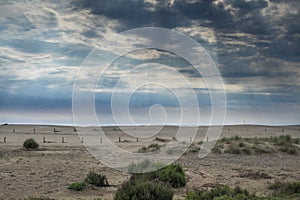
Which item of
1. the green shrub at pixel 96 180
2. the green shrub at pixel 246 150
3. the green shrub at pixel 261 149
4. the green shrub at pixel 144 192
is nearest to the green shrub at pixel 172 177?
the green shrub at pixel 96 180

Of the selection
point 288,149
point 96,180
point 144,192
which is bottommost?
point 288,149

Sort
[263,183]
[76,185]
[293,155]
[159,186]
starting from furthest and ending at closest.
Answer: [293,155] < [263,183] < [76,185] < [159,186]

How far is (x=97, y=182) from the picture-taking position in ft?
49.5

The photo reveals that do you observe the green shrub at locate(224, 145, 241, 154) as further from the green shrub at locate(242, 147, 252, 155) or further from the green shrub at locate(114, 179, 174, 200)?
the green shrub at locate(114, 179, 174, 200)

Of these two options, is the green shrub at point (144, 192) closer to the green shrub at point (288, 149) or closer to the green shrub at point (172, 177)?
the green shrub at point (172, 177)

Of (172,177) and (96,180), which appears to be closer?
(96,180)

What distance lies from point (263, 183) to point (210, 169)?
201 inches

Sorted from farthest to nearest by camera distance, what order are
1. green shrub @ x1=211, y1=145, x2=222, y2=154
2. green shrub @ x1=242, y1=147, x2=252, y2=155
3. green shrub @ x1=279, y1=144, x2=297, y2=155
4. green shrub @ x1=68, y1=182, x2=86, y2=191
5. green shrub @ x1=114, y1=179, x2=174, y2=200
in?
green shrub @ x1=211, y1=145, x2=222, y2=154
green shrub @ x1=279, y1=144, x2=297, y2=155
green shrub @ x1=242, y1=147, x2=252, y2=155
green shrub @ x1=68, y1=182, x2=86, y2=191
green shrub @ x1=114, y1=179, x2=174, y2=200

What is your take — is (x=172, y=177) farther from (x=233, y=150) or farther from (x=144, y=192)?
(x=233, y=150)

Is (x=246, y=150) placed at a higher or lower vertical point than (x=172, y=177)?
lower

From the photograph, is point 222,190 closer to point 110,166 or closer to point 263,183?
point 263,183

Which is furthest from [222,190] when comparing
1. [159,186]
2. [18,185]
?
[18,185]

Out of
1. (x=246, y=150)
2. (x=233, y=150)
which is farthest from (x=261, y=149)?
(x=233, y=150)

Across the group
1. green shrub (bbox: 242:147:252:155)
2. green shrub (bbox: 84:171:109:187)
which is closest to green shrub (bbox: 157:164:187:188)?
green shrub (bbox: 84:171:109:187)
